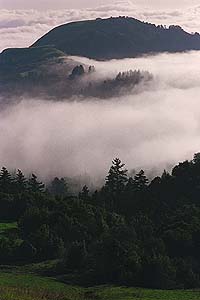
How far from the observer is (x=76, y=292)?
40.9 metres

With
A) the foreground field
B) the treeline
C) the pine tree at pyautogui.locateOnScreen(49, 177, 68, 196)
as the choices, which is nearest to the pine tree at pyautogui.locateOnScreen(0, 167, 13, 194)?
the treeline

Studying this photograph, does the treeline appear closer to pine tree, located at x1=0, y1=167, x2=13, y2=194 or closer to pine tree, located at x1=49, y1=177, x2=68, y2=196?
pine tree, located at x1=0, y1=167, x2=13, y2=194

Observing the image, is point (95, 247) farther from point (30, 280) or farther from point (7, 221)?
point (7, 221)

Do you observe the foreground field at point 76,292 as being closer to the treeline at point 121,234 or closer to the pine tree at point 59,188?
the treeline at point 121,234

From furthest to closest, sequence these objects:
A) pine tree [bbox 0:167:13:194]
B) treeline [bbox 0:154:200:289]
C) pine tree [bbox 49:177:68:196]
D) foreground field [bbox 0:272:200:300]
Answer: pine tree [bbox 49:177:68:196], pine tree [bbox 0:167:13:194], treeline [bbox 0:154:200:289], foreground field [bbox 0:272:200:300]

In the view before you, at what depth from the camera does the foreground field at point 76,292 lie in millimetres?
36812

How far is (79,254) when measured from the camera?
51469mm

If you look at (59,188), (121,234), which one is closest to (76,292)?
(121,234)

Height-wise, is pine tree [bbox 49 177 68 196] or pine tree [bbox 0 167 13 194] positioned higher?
pine tree [bbox 49 177 68 196]

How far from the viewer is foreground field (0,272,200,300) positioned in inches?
1449

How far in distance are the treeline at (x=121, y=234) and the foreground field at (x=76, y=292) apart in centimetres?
384

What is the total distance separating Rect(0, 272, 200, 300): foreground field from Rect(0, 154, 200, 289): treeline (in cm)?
384

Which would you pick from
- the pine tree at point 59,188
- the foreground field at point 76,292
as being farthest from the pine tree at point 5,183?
the foreground field at point 76,292

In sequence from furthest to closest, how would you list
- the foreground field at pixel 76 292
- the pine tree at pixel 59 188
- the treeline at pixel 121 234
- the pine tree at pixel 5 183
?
the pine tree at pixel 59 188 < the pine tree at pixel 5 183 < the treeline at pixel 121 234 < the foreground field at pixel 76 292
